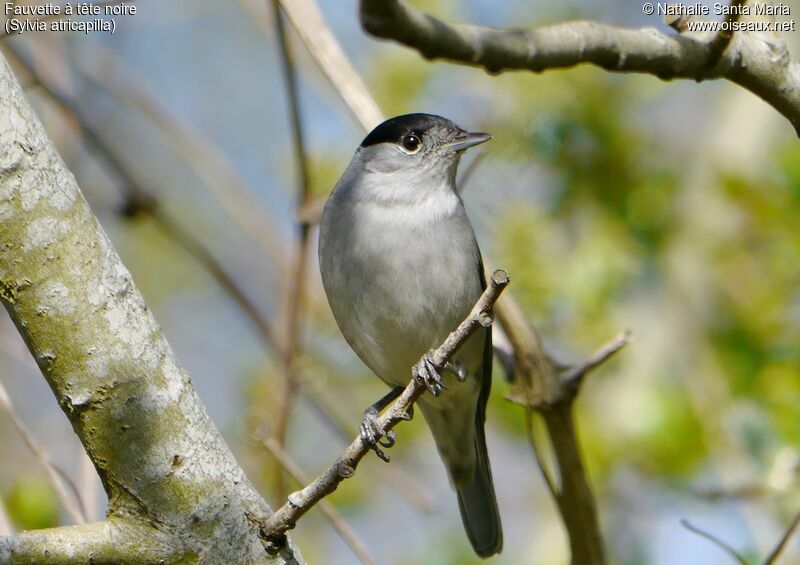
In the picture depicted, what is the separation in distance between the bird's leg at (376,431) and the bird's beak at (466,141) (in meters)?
1.05

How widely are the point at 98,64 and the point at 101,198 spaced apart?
2.31 ft

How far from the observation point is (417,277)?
3666 millimetres

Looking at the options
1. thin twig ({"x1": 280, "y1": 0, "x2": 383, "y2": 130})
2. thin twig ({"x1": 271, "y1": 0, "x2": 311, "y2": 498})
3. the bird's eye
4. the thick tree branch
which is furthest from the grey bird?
the thick tree branch

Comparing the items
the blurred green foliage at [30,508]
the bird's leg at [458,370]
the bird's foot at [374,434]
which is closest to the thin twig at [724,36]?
the bird's foot at [374,434]

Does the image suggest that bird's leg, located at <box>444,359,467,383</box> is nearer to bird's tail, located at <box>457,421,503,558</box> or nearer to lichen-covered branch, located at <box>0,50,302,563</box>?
bird's tail, located at <box>457,421,503,558</box>

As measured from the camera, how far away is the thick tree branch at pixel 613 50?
190cm

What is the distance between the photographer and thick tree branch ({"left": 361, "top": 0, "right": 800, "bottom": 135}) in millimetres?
1904

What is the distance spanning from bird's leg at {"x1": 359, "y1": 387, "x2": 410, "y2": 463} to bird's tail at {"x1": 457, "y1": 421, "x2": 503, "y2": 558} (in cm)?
47

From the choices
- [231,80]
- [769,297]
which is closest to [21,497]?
[769,297]

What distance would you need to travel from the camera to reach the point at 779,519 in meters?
3.86

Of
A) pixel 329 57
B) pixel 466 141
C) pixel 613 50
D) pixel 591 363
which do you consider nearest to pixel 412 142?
pixel 466 141

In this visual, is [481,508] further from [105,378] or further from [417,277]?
[105,378]

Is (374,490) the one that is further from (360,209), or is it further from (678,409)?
(360,209)

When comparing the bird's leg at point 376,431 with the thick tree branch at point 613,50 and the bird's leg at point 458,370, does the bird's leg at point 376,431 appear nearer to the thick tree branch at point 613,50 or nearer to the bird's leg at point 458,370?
the bird's leg at point 458,370
